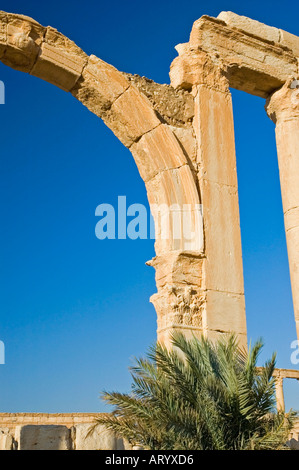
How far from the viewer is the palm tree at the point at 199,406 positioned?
20.0ft

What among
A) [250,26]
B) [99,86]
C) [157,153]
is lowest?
[157,153]

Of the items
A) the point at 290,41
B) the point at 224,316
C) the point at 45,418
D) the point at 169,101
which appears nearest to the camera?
Result: the point at 224,316

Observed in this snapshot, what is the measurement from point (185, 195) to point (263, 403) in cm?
323

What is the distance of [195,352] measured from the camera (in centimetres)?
683

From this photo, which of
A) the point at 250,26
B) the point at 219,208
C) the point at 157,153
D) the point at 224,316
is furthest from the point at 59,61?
the point at 224,316

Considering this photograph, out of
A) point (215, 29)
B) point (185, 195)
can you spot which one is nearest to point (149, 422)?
point (185, 195)

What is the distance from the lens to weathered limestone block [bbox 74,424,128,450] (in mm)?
6387

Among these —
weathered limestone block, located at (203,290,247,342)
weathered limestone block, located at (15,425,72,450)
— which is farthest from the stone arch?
weathered limestone block, located at (15,425,72,450)

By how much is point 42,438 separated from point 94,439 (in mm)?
558

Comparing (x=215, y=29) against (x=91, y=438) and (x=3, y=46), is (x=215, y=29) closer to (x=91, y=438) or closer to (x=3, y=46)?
(x=3, y=46)

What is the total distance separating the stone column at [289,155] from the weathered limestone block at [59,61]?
349cm

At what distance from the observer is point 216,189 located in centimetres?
889

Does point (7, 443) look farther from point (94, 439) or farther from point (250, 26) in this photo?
point (250, 26)
